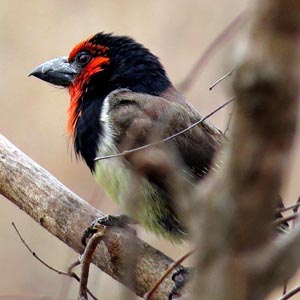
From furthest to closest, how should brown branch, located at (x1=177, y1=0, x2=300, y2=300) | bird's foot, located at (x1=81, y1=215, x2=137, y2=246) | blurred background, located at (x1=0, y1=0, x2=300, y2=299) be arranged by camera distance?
1. blurred background, located at (x1=0, y1=0, x2=300, y2=299)
2. bird's foot, located at (x1=81, y1=215, x2=137, y2=246)
3. brown branch, located at (x1=177, y1=0, x2=300, y2=300)

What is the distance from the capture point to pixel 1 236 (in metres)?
3.92

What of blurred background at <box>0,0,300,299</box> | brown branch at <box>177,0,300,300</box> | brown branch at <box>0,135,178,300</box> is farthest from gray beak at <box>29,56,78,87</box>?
brown branch at <box>177,0,300,300</box>

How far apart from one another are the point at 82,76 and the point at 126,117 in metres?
0.38

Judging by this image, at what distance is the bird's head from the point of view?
94.7 inches

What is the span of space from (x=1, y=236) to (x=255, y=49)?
3530 mm

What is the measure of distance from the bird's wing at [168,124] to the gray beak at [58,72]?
0.31 meters

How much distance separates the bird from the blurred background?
113 centimetres

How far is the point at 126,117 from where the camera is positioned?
7.19ft

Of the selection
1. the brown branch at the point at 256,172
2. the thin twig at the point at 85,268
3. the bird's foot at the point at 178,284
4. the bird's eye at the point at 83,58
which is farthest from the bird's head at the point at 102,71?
the brown branch at the point at 256,172

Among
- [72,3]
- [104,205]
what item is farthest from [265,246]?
[72,3]

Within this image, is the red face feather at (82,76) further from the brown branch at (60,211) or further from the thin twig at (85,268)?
the thin twig at (85,268)

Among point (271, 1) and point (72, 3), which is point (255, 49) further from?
point (72, 3)

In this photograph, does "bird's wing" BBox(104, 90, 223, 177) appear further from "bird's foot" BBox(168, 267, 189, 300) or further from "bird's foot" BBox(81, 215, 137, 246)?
"bird's foot" BBox(168, 267, 189, 300)

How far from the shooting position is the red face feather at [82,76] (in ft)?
8.04
